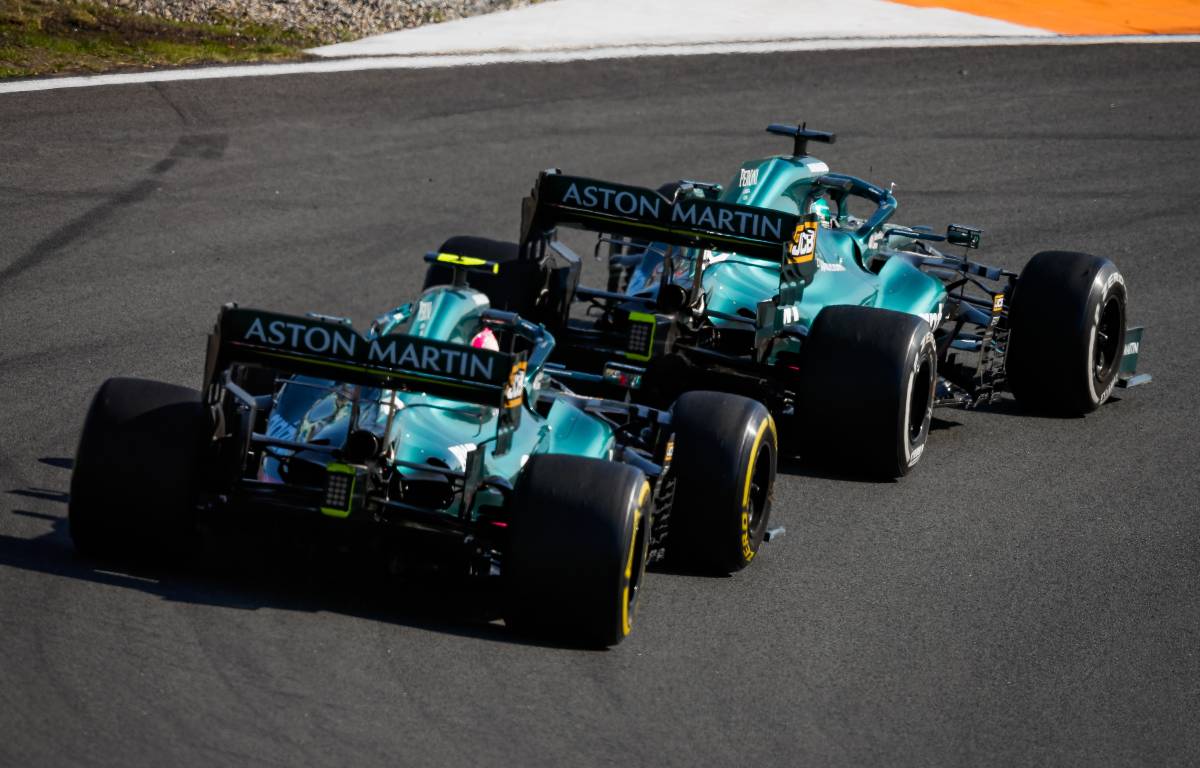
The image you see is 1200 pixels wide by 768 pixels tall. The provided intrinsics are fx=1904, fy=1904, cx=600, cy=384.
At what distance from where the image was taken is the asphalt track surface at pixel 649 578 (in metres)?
7.99

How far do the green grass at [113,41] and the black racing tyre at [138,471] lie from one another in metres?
12.5

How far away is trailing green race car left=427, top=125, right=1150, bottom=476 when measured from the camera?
11.8 meters

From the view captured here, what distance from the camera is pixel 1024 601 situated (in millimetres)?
10117

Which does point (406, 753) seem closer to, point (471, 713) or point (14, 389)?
point (471, 713)

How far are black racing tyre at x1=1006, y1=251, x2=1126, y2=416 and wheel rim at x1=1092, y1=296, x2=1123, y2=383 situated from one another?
0.22 meters

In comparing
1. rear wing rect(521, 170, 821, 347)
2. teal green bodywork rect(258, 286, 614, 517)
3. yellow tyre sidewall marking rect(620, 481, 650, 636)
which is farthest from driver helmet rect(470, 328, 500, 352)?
rear wing rect(521, 170, 821, 347)

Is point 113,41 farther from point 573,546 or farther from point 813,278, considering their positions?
point 573,546

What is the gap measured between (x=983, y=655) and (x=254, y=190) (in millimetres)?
10671

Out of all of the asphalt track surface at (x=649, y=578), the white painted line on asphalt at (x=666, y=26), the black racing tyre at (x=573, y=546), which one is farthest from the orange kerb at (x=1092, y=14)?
the black racing tyre at (x=573, y=546)

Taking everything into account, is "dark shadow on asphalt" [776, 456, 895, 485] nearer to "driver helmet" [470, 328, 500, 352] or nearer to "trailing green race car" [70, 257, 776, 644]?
"trailing green race car" [70, 257, 776, 644]

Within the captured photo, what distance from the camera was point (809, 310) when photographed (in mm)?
13211

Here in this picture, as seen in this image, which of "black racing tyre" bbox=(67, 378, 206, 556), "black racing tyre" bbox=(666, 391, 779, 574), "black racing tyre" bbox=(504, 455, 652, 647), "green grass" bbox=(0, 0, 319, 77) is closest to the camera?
"black racing tyre" bbox=(504, 455, 652, 647)

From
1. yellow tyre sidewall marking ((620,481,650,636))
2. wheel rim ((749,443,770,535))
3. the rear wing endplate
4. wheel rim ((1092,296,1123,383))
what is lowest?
yellow tyre sidewall marking ((620,481,650,636))

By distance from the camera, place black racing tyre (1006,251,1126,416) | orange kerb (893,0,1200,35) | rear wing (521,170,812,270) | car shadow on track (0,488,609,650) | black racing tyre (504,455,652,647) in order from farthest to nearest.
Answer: orange kerb (893,0,1200,35) → black racing tyre (1006,251,1126,416) → rear wing (521,170,812,270) → car shadow on track (0,488,609,650) → black racing tyre (504,455,652,647)
